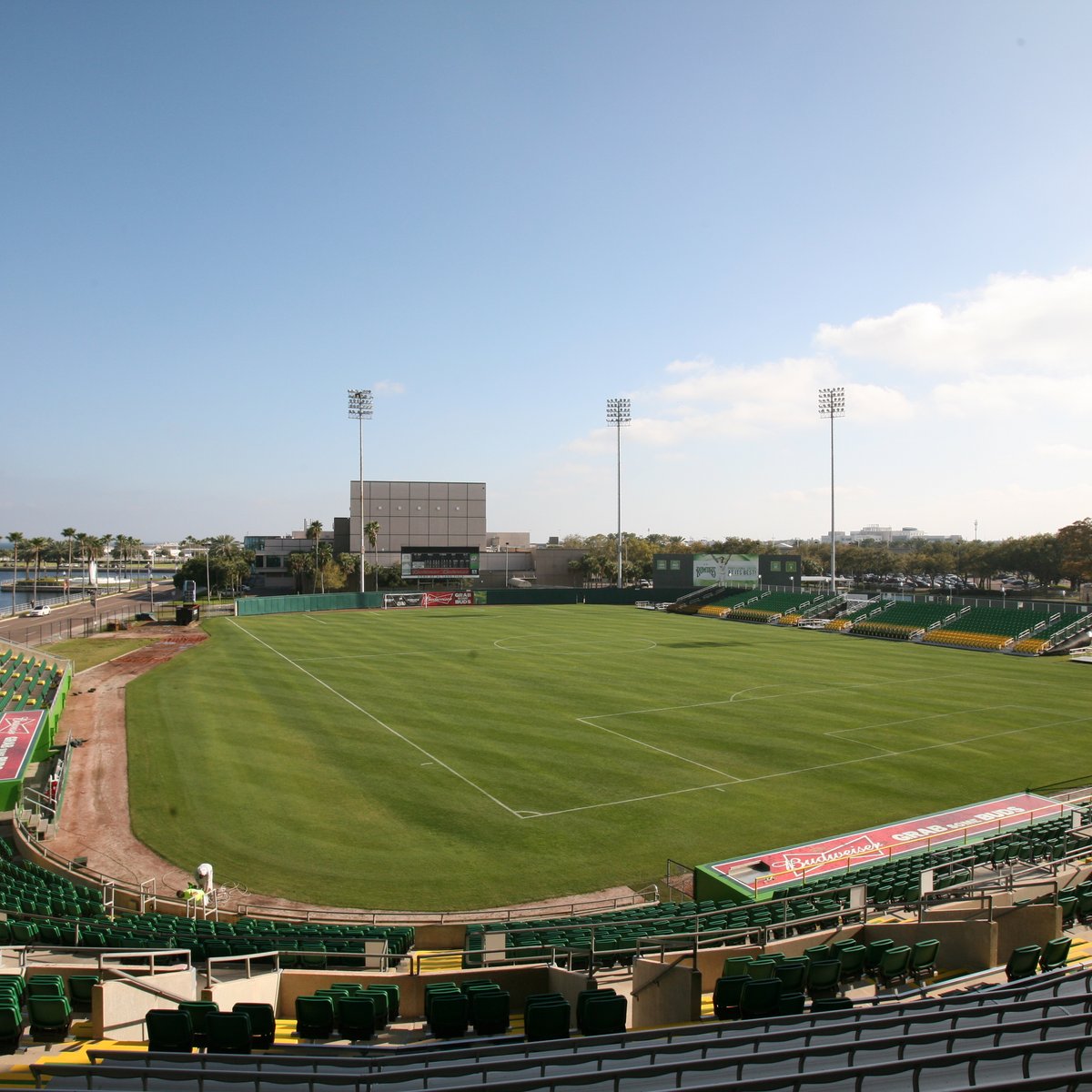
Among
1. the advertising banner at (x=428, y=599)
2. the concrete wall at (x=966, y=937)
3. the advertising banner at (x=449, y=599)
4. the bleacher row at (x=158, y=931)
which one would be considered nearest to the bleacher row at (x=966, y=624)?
the advertising banner at (x=449, y=599)

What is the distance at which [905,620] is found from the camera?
7000 centimetres

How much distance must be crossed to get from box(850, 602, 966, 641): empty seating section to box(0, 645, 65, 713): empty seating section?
61410mm

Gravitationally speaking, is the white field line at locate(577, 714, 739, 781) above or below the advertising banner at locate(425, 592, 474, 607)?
below

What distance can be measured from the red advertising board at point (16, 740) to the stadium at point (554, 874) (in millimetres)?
144

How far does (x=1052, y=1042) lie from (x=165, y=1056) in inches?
292

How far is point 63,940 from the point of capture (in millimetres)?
12820

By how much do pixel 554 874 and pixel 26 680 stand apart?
3166 centimetres

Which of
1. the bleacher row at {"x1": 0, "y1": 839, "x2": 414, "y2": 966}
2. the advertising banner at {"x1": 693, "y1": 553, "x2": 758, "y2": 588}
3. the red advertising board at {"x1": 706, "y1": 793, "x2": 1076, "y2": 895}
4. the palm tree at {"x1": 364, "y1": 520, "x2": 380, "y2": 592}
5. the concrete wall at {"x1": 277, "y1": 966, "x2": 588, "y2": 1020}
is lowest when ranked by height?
the red advertising board at {"x1": 706, "y1": 793, "x2": 1076, "y2": 895}

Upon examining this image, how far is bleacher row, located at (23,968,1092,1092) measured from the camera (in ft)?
19.5

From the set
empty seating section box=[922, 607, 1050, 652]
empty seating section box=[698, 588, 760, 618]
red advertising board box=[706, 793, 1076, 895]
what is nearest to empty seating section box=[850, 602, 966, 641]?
empty seating section box=[922, 607, 1050, 652]

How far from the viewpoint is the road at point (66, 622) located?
2744 inches

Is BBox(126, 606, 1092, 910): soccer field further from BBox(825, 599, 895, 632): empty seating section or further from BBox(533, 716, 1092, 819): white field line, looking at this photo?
BBox(825, 599, 895, 632): empty seating section


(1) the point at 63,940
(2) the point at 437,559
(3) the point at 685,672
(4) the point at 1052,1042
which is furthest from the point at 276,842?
(2) the point at 437,559

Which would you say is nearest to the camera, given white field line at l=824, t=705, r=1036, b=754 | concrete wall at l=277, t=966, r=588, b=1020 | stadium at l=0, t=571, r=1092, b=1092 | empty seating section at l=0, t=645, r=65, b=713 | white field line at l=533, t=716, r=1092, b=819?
stadium at l=0, t=571, r=1092, b=1092
